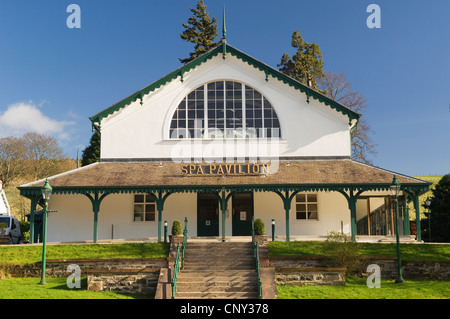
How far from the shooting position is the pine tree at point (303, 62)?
43.6m

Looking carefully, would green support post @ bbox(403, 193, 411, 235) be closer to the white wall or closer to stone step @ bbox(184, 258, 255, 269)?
the white wall

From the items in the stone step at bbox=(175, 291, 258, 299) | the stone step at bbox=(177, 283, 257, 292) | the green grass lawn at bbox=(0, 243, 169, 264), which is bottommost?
the stone step at bbox=(175, 291, 258, 299)

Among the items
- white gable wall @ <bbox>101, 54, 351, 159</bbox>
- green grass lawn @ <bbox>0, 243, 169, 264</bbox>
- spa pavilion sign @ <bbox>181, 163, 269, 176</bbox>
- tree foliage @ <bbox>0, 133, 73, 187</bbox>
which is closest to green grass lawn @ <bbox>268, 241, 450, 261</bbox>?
spa pavilion sign @ <bbox>181, 163, 269, 176</bbox>

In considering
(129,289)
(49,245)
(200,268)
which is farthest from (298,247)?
(49,245)

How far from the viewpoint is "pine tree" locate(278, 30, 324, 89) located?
43.6m

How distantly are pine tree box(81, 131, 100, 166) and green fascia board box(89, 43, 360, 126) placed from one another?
1701 cm

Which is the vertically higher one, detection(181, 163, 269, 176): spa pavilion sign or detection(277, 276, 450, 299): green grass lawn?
detection(181, 163, 269, 176): spa pavilion sign

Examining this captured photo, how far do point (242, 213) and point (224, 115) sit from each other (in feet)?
17.3

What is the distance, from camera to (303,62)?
43844mm

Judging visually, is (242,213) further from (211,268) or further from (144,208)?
(211,268)

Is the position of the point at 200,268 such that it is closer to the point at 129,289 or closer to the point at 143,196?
the point at 129,289

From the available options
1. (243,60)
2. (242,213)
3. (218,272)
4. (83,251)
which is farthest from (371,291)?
(243,60)

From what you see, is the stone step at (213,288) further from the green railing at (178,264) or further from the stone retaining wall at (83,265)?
the stone retaining wall at (83,265)
